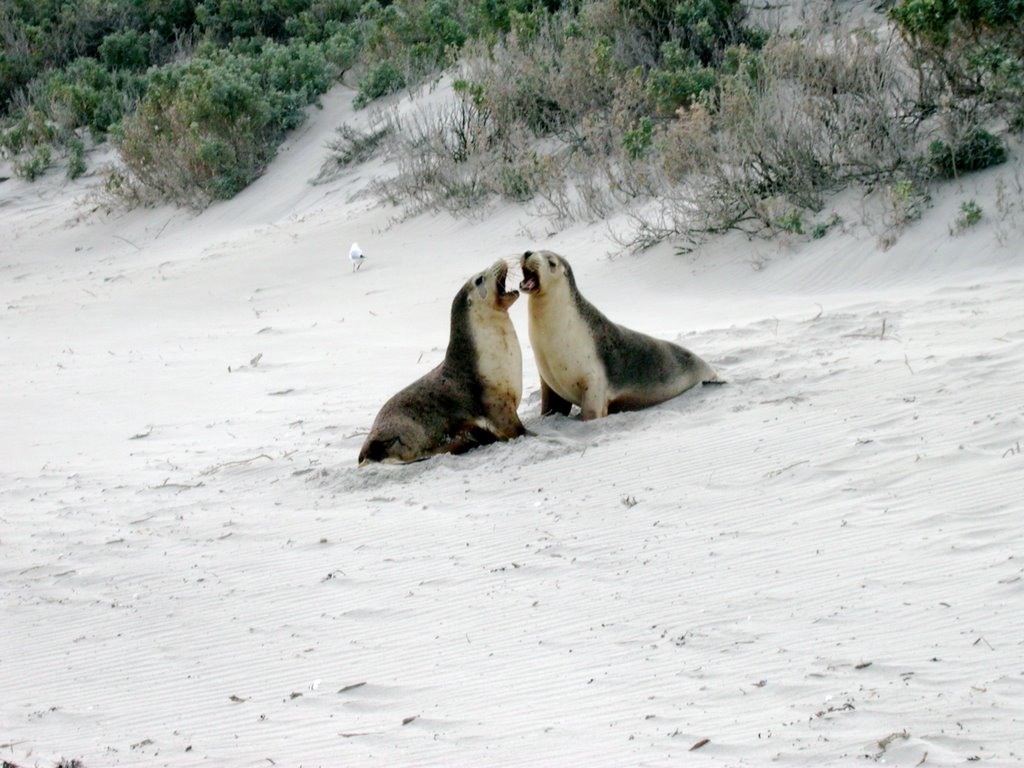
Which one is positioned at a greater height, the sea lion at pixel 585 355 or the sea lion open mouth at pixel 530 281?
the sea lion open mouth at pixel 530 281

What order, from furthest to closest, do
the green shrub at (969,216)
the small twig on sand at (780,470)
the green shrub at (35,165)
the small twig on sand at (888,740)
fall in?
the green shrub at (35,165) → the green shrub at (969,216) → the small twig on sand at (780,470) → the small twig on sand at (888,740)

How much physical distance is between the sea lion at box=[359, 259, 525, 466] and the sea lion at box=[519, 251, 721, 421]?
0.15 m

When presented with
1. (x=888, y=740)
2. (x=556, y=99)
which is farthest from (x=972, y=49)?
(x=888, y=740)

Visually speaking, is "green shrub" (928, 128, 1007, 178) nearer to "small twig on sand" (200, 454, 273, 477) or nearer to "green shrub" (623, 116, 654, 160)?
"green shrub" (623, 116, 654, 160)

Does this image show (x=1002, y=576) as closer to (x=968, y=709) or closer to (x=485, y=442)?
(x=968, y=709)

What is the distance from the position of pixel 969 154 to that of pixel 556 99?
213 inches

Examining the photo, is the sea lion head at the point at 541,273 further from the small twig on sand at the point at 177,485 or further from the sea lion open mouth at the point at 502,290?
the small twig on sand at the point at 177,485

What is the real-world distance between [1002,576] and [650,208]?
28.6 feet

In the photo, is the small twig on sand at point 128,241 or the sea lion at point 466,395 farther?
the small twig on sand at point 128,241

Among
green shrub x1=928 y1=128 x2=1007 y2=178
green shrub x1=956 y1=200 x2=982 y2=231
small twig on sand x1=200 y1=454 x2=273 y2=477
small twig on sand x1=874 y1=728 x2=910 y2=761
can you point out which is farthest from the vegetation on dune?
small twig on sand x1=874 y1=728 x2=910 y2=761

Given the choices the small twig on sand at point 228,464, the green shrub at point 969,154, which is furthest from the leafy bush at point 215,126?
the small twig on sand at point 228,464

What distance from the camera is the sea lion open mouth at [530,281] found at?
7113 mm

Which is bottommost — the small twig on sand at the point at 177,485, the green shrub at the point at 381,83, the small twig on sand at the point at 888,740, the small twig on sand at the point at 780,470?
the small twig on sand at the point at 780,470

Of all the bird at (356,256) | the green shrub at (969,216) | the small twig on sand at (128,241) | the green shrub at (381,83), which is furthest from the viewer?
the green shrub at (381,83)
